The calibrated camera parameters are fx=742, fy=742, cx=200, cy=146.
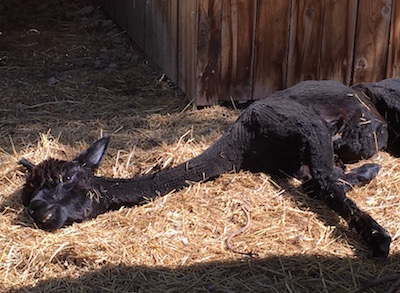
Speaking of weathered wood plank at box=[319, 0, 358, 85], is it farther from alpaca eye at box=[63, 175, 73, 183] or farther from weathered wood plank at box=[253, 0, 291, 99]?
alpaca eye at box=[63, 175, 73, 183]

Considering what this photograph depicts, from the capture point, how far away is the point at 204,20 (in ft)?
21.1

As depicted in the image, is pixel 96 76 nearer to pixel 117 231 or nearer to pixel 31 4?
pixel 31 4

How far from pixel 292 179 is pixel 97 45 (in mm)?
4291

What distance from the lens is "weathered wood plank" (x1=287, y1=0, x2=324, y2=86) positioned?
6.61 metres

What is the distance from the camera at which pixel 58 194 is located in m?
4.61

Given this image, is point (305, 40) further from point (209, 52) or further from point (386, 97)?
point (386, 97)

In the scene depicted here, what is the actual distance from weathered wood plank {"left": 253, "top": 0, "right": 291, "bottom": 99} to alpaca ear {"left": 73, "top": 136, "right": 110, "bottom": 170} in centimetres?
201

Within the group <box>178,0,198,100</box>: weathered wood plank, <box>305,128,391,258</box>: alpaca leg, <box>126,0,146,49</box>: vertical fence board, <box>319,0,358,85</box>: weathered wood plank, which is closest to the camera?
<box>305,128,391,258</box>: alpaca leg

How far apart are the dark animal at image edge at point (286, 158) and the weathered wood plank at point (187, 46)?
123 centimetres

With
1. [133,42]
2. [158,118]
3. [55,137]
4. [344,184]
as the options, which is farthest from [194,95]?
[133,42]

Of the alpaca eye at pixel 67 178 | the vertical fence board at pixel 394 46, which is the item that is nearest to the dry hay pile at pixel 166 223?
the alpaca eye at pixel 67 178

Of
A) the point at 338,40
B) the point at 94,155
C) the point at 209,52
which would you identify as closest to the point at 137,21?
the point at 209,52

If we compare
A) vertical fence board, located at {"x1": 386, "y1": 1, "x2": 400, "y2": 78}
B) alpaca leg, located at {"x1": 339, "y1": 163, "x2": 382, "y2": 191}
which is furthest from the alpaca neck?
vertical fence board, located at {"x1": 386, "y1": 1, "x2": 400, "y2": 78}

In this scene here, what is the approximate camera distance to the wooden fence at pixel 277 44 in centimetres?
651
